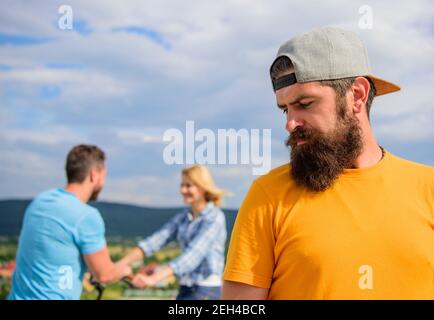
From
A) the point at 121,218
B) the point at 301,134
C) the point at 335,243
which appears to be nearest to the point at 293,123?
the point at 301,134

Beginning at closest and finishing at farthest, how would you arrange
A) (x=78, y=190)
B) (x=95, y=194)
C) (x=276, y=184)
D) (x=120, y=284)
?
1. (x=276, y=184)
2. (x=78, y=190)
3. (x=95, y=194)
4. (x=120, y=284)

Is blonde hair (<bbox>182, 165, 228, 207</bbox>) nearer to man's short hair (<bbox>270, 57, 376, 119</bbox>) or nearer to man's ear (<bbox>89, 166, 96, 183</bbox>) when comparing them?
man's ear (<bbox>89, 166, 96, 183</bbox>)

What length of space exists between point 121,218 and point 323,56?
8949mm

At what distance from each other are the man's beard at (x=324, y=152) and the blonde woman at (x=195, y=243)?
2964 millimetres

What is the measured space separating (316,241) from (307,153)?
0.95 feet

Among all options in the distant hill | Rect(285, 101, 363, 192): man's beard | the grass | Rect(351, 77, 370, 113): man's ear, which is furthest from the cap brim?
the distant hill

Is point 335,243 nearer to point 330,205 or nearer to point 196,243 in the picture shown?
point 330,205

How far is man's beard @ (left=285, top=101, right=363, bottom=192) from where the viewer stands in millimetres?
1656

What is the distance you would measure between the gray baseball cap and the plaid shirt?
303cm

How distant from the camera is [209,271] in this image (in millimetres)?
4691

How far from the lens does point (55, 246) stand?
367cm

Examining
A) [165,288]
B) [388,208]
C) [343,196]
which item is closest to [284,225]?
[343,196]

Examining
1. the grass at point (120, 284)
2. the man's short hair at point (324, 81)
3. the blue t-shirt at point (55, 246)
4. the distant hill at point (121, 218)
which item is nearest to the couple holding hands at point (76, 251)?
the blue t-shirt at point (55, 246)
